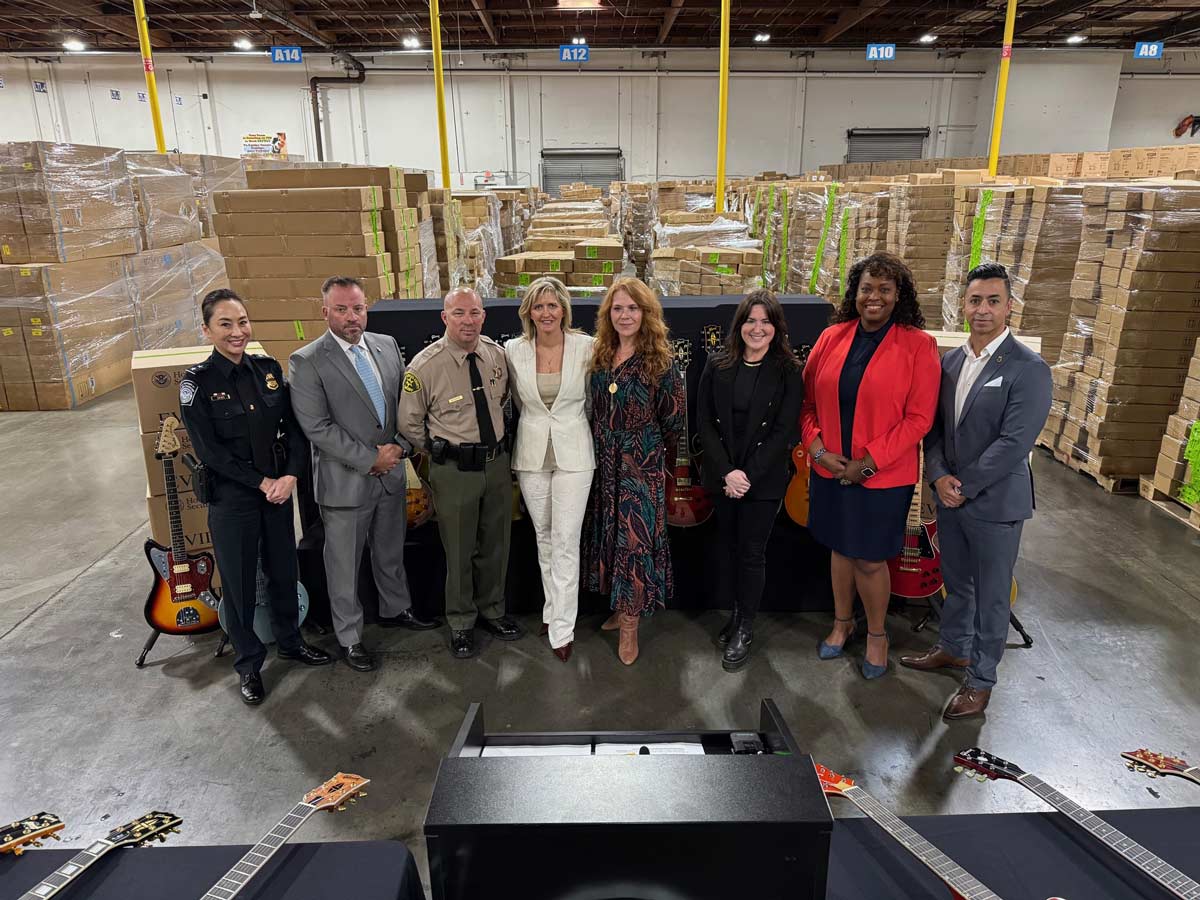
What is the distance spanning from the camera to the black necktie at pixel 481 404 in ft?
10.9

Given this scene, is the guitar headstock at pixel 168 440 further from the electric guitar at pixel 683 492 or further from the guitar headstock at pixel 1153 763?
the guitar headstock at pixel 1153 763

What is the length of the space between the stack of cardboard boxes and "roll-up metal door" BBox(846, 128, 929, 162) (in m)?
16.8

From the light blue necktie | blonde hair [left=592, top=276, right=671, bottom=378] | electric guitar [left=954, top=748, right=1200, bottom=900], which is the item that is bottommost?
electric guitar [left=954, top=748, right=1200, bottom=900]

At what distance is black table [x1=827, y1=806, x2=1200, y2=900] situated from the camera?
1382 millimetres

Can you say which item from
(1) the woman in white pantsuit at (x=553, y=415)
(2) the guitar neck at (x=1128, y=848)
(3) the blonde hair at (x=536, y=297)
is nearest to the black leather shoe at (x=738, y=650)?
(1) the woman in white pantsuit at (x=553, y=415)

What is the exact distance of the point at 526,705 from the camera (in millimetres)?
3344

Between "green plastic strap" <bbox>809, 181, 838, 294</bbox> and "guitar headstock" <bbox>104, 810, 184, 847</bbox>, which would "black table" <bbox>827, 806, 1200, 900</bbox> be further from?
"green plastic strap" <bbox>809, 181, 838, 294</bbox>

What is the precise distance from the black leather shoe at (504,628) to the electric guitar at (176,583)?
1.35 m

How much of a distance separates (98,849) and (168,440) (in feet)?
8.06

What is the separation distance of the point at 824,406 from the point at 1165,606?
8.16 feet

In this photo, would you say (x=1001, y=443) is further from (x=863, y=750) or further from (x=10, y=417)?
(x=10, y=417)

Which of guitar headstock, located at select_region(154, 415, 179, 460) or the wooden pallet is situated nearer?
guitar headstock, located at select_region(154, 415, 179, 460)

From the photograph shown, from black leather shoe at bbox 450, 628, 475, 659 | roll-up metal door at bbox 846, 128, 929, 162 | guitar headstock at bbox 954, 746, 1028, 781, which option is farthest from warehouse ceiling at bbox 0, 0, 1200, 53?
guitar headstock at bbox 954, 746, 1028, 781

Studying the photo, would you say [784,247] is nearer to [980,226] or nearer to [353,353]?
[980,226]
